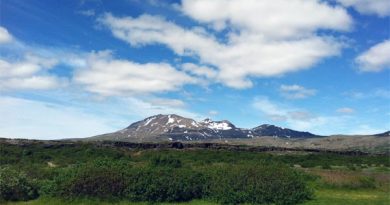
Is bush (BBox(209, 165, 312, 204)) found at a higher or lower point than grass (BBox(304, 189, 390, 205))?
higher

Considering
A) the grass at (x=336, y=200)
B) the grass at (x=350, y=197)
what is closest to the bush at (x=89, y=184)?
the grass at (x=336, y=200)

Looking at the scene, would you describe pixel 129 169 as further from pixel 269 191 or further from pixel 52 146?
pixel 52 146

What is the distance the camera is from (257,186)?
124ft

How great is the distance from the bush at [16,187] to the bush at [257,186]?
1552cm

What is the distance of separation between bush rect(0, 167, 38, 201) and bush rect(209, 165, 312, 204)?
50.9 feet

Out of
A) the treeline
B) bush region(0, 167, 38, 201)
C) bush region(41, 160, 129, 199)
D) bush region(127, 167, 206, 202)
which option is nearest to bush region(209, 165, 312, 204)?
the treeline

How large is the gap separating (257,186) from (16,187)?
2043cm

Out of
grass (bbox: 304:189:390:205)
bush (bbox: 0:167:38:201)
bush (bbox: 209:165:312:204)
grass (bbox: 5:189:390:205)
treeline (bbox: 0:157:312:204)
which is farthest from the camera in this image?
bush (bbox: 0:167:38:201)

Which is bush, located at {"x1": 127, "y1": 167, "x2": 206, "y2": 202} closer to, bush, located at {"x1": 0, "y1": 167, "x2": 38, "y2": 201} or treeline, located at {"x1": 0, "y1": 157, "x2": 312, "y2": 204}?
treeline, located at {"x1": 0, "y1": 157, "x2": 312, "y2": 204}

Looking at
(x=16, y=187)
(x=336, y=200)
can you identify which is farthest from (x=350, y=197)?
(x=16, y=187)

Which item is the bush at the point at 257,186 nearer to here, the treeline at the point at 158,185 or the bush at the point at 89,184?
the treeline at the point at 158,185

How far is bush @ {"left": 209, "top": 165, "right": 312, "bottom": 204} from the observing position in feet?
121

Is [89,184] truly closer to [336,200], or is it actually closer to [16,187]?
[16,187]

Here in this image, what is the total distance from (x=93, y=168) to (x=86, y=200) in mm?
3551
